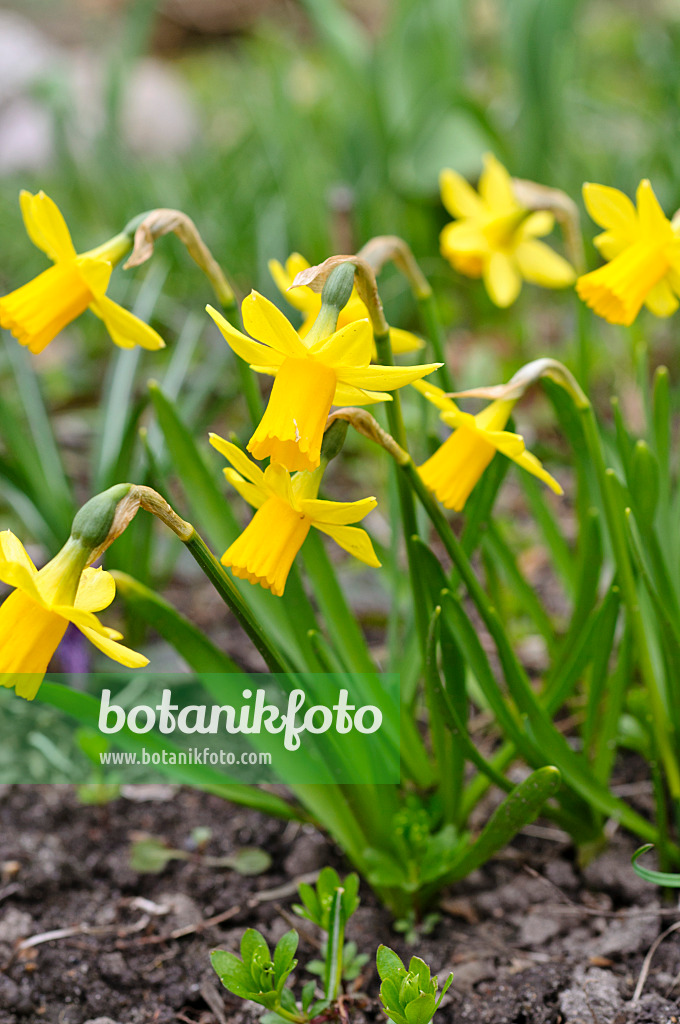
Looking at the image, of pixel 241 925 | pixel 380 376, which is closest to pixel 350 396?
pixel 380 376

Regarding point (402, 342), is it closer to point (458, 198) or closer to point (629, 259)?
point (629, 259)

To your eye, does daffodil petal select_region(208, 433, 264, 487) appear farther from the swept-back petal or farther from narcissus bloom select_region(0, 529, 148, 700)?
the swept-back petal

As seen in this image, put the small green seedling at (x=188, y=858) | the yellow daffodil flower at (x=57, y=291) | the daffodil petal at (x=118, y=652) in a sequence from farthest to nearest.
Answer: the small green seedling at (x=188, y=858) → the yellow daffodil flower at (x=57, y=291) → the daffodil petal at (x=118, y=652)

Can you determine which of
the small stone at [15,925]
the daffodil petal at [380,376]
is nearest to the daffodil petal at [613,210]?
the daffodil petal at [380,376]

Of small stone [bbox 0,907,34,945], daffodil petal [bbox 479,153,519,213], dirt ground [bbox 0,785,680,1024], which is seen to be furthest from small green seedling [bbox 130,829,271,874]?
daffodil petal [bbox 479,153,519,213]

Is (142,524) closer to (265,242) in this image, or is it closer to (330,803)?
(330,803)

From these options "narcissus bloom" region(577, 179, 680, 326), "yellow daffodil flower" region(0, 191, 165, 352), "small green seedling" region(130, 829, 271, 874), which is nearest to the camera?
"yellow daffodil flower" region(0, 191, 165, 352)

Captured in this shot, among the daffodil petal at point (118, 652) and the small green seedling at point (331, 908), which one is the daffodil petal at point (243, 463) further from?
the small green seedling at point (331, 908)
